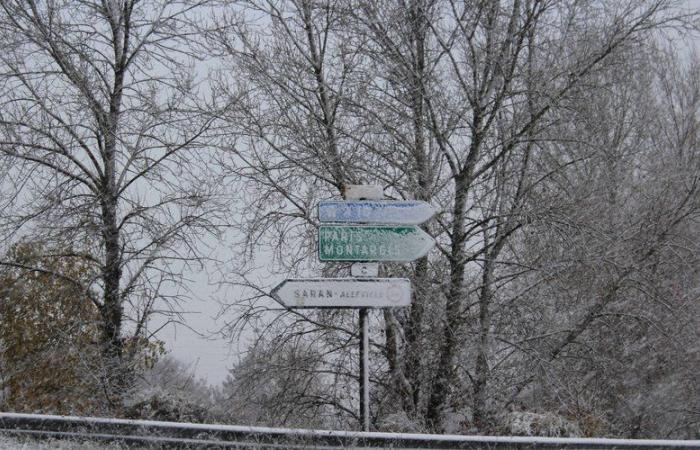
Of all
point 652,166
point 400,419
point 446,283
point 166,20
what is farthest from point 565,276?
point 166,20

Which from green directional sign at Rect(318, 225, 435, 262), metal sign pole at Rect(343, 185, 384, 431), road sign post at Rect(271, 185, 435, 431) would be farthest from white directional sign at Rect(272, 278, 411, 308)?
green directional sign at Rect(318, 225, 435, 262)

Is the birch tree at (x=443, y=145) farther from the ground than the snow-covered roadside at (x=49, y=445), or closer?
farther from the ground

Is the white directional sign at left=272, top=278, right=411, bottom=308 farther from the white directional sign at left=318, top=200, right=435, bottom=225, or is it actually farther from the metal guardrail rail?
the metal guardrail rail

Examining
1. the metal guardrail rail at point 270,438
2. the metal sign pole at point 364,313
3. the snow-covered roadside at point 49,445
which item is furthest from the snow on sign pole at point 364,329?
the snow-covered roadside at point 49,445

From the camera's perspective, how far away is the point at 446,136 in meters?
11.6

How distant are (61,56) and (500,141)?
7.61m

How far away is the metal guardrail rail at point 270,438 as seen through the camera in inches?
249

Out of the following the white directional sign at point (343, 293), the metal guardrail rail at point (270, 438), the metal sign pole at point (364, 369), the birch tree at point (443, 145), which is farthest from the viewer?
the birch tree at point (443, 145)

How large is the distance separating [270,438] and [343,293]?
66.0 inches

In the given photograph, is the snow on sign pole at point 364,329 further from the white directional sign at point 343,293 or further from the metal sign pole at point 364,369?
the white directional sign at point 343,293

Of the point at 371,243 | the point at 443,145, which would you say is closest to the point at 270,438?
the point at 371,243

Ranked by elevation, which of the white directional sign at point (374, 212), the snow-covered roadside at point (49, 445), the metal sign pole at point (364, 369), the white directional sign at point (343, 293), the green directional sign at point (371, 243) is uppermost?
the white directional sign at point (374, 212)

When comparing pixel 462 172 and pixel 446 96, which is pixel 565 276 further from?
pixel 446 96

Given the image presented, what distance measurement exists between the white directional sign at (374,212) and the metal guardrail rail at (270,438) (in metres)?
2.18
